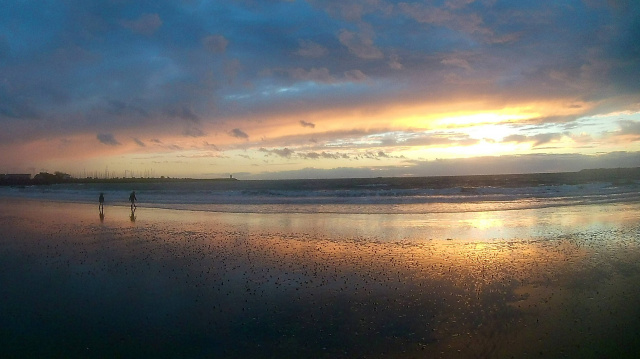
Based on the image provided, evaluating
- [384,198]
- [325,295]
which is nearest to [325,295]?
[325,295]

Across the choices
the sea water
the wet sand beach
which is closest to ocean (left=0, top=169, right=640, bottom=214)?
the sea water

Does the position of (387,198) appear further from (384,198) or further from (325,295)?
(325,295)

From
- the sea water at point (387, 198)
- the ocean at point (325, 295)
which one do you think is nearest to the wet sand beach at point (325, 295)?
the ocean at point (325, 295)

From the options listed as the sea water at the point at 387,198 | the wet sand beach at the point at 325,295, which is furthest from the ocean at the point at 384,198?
the wet sand beach at the point at 325,295

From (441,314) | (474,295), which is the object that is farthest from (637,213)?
(441,314)

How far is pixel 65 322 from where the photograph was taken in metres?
7.96

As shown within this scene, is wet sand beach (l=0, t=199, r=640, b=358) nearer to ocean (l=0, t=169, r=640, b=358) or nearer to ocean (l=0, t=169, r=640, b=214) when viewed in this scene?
ocean (l=0, t=169, r=640, b=358)

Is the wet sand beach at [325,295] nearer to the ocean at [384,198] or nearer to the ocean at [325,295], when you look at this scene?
the ocean at [325,295]

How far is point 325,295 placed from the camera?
31.7 ft

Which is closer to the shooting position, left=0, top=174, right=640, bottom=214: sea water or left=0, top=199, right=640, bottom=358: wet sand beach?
left=0, top=199, right=640, bottom=358: wet sand beach

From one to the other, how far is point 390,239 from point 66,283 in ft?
37.6

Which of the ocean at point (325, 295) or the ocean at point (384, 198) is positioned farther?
the ocean at point (384, 198)

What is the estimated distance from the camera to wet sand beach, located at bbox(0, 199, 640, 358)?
691 cm

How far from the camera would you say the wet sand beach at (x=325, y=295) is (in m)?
6.91
